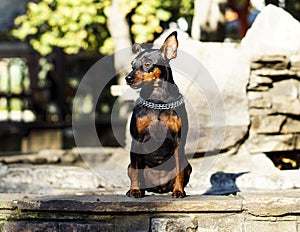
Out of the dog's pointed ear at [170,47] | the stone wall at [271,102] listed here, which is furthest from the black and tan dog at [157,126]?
the stone wall at [271,102]

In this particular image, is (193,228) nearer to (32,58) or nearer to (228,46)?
(228,46)

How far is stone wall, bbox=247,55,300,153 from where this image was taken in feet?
21.5

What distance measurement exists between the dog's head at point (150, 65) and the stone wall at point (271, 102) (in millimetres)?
2469

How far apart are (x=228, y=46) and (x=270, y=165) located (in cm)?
135

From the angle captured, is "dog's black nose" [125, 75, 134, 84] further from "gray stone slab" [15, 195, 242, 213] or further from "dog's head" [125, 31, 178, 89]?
"gray stone slab" [15, 195, 242, 213]

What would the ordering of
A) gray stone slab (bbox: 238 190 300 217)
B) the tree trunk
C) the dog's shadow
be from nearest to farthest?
gray stone slab (bbox: 238 190 300 217) → the dog's shadow → the tree trunk

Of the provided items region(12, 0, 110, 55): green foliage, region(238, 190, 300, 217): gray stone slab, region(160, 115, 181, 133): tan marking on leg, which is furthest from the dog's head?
region(12, 0, 110, 55): green foliage

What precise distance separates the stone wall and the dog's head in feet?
8.10

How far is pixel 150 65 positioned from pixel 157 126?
390 mm

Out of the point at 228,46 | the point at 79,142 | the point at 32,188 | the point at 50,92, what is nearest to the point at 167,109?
the point at 32,188

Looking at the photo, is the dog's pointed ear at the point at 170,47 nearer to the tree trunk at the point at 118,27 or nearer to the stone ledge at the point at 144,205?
the stone ledge at the point at 144,205

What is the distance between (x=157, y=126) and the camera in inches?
164

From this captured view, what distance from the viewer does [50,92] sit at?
15.3m

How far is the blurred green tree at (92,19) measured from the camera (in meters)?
8.73
